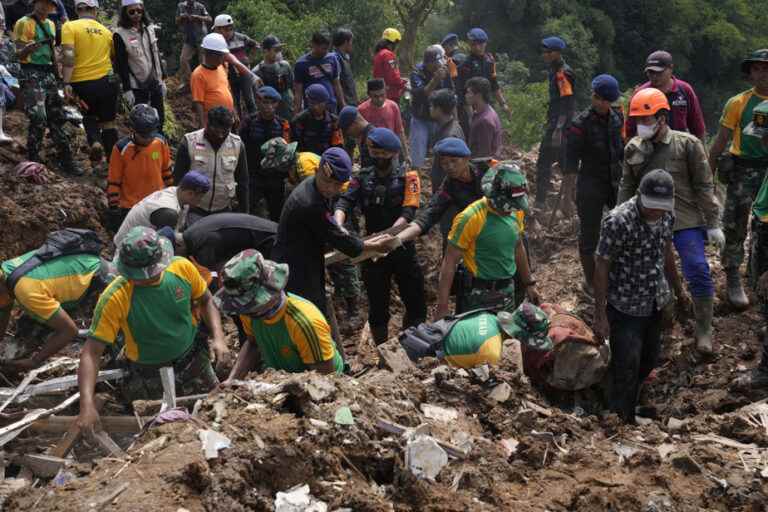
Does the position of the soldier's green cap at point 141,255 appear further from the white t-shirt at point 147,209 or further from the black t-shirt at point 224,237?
the white t-shirt at point 147,209

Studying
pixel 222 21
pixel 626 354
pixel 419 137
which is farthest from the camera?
pixel 419 137

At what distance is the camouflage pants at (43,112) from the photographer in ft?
31.6

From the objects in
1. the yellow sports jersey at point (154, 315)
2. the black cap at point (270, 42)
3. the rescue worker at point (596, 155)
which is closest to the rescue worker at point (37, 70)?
the black cap at point (270, 42)

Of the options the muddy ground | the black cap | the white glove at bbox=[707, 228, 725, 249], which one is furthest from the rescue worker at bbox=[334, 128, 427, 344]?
the black cap

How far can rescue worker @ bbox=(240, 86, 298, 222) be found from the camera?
30.3ft

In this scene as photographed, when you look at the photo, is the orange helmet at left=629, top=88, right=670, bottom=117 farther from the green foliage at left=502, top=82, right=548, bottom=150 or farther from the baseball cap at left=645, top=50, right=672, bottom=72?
the green foliage at left=502, top=82, right=548, bottom=150

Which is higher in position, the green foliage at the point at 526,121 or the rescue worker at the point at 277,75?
the rescue worker at the point at 277,75

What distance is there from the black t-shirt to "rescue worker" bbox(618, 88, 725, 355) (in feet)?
9.63

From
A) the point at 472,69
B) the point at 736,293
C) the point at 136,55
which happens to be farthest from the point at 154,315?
the point at 472,69

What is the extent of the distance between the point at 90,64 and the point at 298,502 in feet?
22.8

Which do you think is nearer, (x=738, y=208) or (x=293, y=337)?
(x=293, y=337)

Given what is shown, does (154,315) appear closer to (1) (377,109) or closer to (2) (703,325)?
(2) (703,325)

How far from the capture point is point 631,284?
6.25 metres

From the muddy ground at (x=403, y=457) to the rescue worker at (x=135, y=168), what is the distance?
2.60 metres
